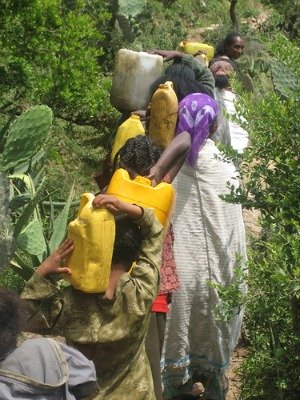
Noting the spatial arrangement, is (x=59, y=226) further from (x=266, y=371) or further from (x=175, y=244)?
(x=266, y=371)

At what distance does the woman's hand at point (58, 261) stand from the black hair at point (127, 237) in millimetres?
190

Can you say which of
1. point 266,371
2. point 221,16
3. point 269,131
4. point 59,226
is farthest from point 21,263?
point 221,16

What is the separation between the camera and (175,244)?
4.98 m

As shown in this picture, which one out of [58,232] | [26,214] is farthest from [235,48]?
[26,214]

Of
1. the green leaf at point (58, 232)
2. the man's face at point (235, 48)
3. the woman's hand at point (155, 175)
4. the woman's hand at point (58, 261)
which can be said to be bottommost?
the man's face at point (235, 48)

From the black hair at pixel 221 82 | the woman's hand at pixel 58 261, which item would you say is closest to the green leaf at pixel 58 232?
the woman's hand at pixel 58 261

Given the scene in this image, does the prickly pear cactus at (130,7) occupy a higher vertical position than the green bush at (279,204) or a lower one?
lower

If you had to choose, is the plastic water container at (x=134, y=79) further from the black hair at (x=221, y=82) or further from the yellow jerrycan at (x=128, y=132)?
the black hair at (x=221, y=82)

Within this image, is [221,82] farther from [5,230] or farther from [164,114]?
[5,230]

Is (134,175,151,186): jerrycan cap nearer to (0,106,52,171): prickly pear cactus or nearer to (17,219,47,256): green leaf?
(17,219,47,256): green leaf

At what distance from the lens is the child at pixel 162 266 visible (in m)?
3.94

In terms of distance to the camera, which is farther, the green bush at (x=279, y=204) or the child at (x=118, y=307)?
the green bush at (x=279, y=204)

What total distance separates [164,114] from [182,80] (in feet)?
1.46

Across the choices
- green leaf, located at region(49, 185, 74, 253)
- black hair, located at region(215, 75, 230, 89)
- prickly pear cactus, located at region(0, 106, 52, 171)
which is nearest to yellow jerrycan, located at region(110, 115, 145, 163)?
green leaf, located at region(49, 185, 74, 253)
